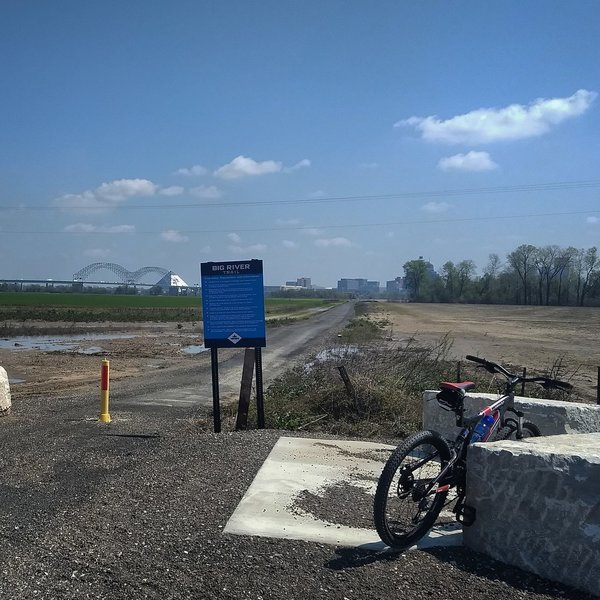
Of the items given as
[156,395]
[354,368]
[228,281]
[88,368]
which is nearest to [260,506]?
[228,281]

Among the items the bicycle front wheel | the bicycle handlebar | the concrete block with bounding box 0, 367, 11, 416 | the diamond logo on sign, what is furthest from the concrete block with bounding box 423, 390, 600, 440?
the concrete block with bounding box 0, 367, 11, 416

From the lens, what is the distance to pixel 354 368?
1203 centimetres

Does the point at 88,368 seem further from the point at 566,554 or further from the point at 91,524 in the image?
the point at 566,554

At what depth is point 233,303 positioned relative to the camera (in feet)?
29.2

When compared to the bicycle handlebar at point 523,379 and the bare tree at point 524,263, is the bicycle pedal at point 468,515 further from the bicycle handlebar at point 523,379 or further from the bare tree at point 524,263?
the bare tree at point 524,263

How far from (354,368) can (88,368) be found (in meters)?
11.8

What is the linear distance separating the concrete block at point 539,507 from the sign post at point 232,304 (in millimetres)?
4781

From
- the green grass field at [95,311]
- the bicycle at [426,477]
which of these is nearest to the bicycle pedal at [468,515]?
the bicycle at [426,477]

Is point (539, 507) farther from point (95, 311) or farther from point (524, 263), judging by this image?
point (524, 263)

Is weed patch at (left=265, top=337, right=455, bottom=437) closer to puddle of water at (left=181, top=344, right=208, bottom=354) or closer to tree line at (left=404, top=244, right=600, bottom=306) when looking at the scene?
puddle of water at (left=181, top=344, right=208, bottom=354)

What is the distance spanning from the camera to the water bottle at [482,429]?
15.9 feet

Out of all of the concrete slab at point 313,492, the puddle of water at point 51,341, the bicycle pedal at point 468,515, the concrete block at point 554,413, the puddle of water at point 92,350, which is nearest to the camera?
the bicycle pedal at point 468,515

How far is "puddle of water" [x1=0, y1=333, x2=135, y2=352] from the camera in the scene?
28.8 meters

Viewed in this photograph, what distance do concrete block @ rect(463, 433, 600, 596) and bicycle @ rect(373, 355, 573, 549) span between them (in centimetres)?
17
